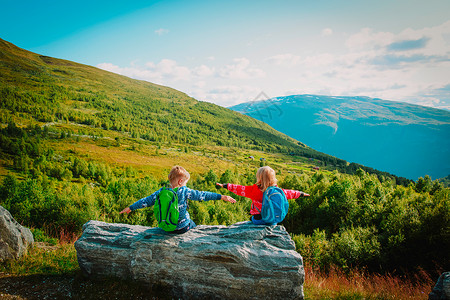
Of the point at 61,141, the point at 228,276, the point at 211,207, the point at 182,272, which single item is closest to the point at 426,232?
the point at 228,276

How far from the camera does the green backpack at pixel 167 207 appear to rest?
26.6 feet

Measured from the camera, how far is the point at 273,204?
8.43 m

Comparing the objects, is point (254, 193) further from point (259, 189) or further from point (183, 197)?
point (183, 197)

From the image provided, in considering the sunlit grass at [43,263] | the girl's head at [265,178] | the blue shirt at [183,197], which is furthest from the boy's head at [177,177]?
the sunlit grass at [43,263]

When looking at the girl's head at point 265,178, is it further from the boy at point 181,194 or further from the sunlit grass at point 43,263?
the sunlit grass at point 43,263

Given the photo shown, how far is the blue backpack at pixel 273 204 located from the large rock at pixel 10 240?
1186cm

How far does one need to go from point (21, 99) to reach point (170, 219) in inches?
9181

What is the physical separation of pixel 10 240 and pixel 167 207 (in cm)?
846

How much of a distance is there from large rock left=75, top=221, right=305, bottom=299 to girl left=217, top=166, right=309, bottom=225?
709mm

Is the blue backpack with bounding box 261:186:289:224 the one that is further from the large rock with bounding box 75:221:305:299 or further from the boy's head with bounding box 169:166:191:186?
the boy's head with bounding box 169:166:191:186

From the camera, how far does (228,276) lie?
817cm

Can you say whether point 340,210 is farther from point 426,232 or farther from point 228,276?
point 228,276

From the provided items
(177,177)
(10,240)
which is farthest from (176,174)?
(10,240)

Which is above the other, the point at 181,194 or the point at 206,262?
the point at 181,194
